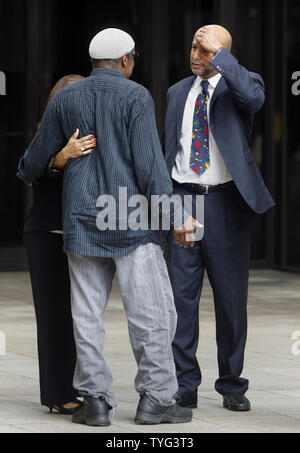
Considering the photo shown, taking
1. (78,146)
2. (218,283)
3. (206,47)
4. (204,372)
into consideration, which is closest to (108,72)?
(78,146)

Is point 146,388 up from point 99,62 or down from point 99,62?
down

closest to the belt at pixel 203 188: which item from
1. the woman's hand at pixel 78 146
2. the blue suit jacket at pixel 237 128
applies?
the blue suit jacket at pixel 237 128

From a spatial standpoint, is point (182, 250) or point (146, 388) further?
point (182, 250)

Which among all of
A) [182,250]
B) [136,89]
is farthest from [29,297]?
[136,89]

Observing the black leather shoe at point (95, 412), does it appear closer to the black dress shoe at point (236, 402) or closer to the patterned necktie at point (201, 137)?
the black dress shoe at point (236, 402)

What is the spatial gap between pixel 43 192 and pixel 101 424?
1.20 m

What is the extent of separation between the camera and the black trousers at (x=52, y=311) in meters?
5.72

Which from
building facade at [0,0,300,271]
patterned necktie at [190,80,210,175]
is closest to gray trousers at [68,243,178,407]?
patterned necktie at [190,80,210,175]

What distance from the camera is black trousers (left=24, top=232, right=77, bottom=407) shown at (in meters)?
5.72

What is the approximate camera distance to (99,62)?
541 centimetres

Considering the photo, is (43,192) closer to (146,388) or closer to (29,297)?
(146,388)

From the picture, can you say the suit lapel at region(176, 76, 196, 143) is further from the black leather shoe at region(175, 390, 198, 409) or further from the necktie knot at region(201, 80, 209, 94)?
the black leather shoe at region(175, 390, 198, 409)

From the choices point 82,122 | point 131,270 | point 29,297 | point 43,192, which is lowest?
point 29,297

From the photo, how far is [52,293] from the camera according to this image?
5.75m
